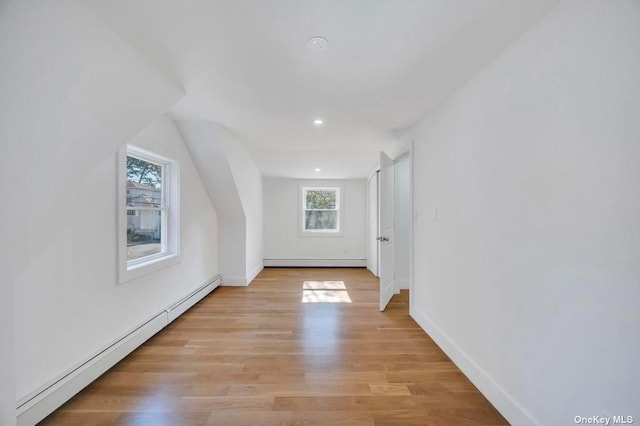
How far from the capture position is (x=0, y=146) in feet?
3.81

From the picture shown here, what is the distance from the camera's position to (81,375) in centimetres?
186

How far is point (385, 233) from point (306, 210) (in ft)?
10.6

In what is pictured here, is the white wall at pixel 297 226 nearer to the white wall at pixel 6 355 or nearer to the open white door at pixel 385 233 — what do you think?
the open white door at pixel 385 233

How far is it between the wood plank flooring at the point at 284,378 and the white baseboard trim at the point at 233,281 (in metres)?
1.25

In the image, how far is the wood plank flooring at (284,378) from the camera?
165 centimetres

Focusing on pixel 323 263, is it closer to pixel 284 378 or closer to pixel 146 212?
pixel 146 212

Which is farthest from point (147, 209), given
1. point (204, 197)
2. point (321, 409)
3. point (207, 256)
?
point (321, 409)

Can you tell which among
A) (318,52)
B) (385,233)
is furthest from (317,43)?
(385,233)

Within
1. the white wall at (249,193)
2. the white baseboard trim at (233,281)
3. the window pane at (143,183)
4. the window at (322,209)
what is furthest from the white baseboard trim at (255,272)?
the window pane at (143,183)

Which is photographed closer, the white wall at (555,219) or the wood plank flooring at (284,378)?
the white wall at (555,219)

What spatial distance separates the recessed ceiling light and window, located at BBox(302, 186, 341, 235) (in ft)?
16.5

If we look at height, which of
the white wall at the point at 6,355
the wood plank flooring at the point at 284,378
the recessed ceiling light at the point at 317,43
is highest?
the recessed ceiling light at the point at 317,43

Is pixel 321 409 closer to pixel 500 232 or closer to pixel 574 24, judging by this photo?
pixel 500 232

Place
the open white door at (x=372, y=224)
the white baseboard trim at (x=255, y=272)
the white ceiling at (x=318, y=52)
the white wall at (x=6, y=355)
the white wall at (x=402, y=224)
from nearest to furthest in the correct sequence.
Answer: the white wall at (x=6, y=355) < the white ceiling at (x=318, y=52) < the white wall at (x=402, y=224) < the white baseboard trim at (x=255, y=272) < the open white door at (x=372, y=224)
